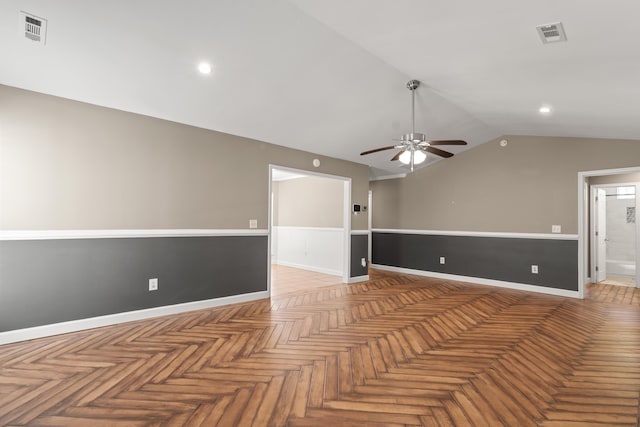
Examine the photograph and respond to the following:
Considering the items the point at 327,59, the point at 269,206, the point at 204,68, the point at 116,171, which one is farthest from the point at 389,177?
the point at 116,171

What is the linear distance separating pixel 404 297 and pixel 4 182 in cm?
479

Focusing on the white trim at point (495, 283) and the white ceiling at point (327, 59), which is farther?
the white trim at point (495, 283)

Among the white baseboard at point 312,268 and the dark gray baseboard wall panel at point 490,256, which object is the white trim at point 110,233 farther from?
the dark gray baseboard wall panel at point 490,256

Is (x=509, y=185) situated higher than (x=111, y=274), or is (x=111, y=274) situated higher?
(x=509, y=185)

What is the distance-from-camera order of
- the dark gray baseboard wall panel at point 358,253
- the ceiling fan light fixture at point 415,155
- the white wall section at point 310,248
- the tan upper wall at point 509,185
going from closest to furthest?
the ceiling fan light fixture at point 415,155
the tan upper wall at point 509,185
the dark gray baseboard wall panel at point 358,253
the white wall section at point 310,248

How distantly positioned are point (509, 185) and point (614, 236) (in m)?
3.40

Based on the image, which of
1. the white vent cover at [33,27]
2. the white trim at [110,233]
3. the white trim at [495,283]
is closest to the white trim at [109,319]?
the white trim at [110,233]

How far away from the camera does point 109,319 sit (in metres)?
3.48

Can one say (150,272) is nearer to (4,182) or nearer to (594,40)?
(4,182)

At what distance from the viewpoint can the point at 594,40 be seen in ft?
7.39

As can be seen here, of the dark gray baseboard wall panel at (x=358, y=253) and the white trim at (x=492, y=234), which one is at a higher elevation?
the white trim at (x=492, y=234)

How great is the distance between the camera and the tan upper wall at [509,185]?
5051 mm

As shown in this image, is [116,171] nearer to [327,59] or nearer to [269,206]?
[269,206]

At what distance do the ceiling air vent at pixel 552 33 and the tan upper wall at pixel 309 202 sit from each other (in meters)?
4.57
